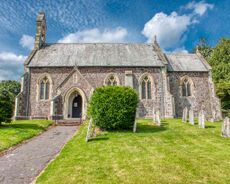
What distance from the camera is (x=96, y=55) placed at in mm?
26500

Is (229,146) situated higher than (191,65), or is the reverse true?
(191,65)

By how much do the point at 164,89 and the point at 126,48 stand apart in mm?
8895

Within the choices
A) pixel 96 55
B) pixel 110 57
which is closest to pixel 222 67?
pixel 110 57

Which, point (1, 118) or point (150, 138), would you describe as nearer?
point (150, 138)

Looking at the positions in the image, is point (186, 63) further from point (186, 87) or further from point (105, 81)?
point (105, 81)

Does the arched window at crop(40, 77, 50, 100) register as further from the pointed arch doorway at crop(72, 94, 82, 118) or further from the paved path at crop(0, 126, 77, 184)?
the paved path at crop(0, 126, 77, 184)

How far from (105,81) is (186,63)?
12.6 meters

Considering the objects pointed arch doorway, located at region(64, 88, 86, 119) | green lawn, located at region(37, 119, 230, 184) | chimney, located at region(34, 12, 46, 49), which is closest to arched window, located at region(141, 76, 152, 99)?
pointed arch doorway, located at region(64, 88, 86, 119)

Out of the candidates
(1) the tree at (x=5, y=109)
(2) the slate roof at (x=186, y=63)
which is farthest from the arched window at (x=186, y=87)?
(1) the tree at (x=5, y=109)

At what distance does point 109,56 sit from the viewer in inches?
1036

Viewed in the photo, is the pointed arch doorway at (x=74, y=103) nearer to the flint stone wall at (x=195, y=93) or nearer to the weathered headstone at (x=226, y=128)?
the flint stone wall at (x=195, y=93)

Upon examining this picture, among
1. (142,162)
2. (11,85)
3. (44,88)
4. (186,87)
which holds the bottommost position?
(142,162)

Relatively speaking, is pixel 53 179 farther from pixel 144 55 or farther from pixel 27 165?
pixel 144 55

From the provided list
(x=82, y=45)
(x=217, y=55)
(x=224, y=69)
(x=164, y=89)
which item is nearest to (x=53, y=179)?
(x=164, y=89)
